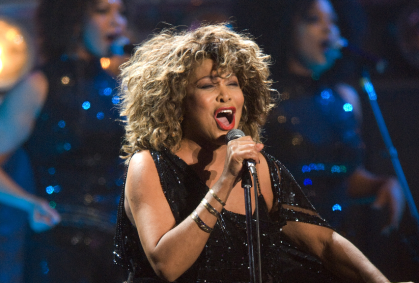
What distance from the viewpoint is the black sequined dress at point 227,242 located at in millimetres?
1431

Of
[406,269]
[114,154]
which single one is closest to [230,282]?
[114,154]

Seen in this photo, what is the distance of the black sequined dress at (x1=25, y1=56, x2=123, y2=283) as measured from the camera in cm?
275

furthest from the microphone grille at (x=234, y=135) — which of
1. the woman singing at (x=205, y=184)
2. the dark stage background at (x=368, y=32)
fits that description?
the dark stage background at (x=368, y=32)

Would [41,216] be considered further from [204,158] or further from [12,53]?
[204,158]

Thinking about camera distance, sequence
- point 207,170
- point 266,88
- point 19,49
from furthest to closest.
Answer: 1. point 19,49
2. point 266,88
3. point 207,170

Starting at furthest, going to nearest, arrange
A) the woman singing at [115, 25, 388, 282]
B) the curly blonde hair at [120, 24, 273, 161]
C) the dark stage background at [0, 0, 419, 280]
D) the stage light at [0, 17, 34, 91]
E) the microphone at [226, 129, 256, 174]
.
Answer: the dark stage background at [0, 0, 419, 280], the stage light at [0, 17, 34, 91], the curly blonde hair at [120, 24, 273, 161], the woman singing at [115, 25, 388, 282], the microphone at [226, 129, 256, 174]

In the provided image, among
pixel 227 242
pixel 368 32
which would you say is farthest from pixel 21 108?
pixel 368 32

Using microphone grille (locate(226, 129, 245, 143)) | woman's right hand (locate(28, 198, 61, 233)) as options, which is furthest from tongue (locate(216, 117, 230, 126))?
woman's right hand (locate(28, 198, 61, 233))

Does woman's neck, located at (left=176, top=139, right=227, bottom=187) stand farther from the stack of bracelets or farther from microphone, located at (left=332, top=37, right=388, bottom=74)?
microphone, located at (left=332, top=37, right=388, bottom=74)

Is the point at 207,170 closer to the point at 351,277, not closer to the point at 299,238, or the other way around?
the point at 299,238

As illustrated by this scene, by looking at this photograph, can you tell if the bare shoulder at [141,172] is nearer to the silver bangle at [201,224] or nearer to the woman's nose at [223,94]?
the silver bangle at [201,224]

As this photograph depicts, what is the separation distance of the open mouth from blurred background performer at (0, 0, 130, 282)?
159 centimetres

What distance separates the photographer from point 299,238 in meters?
1.65

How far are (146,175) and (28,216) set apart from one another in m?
1.77
